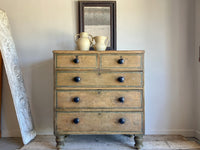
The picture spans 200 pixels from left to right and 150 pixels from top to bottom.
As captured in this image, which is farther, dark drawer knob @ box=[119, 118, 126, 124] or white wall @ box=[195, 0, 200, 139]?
white wall @ box=[195, 0, 200, 139]

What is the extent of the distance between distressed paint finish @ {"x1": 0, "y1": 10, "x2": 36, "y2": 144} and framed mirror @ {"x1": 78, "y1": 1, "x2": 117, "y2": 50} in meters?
0.91

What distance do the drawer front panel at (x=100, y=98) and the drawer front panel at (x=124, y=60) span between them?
→ 0.25 m

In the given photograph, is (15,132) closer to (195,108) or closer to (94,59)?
(94,59)

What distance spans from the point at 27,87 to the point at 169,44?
1957 millimetres

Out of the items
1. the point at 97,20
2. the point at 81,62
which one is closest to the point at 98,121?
the point at 81,62

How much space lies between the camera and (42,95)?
2029 mm

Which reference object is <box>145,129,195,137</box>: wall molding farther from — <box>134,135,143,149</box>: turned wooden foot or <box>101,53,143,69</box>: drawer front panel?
<box>101,53,143,69</box>: drawer front panel

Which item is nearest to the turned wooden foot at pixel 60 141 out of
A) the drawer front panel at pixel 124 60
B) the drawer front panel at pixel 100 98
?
the drawer front panel at pixel 100 98

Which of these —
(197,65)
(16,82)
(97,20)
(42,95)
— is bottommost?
(42,95)

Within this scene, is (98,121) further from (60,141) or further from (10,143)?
(10,143)

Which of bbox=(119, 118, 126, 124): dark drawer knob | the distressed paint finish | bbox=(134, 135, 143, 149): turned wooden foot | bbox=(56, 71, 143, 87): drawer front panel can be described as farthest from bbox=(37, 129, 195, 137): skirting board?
bbox=(56, 71, 143, 87): drawer front panel

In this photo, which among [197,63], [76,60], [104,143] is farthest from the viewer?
[197,63]

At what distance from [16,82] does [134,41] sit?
1.54 metres

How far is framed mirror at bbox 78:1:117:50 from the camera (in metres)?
1.99
